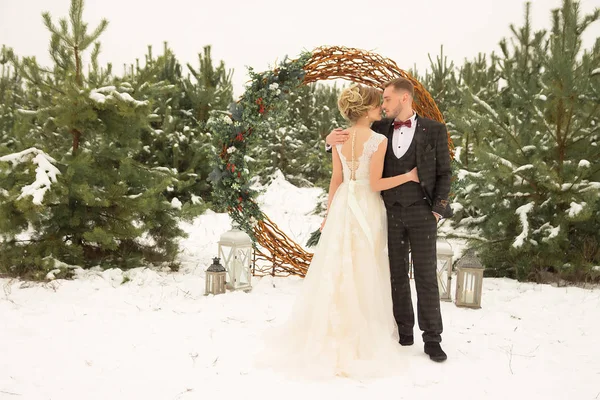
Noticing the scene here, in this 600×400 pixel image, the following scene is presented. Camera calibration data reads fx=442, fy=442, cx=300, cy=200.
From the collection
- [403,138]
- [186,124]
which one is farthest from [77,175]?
[186,124]

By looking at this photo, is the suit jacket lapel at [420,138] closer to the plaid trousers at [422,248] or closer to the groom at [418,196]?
the groom at [418,196]

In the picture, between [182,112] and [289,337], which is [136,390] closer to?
[289,337]

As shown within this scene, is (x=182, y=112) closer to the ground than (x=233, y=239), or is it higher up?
higher up

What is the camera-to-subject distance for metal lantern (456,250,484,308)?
4293mm

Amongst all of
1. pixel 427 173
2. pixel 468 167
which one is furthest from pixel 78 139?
pixel 468 167

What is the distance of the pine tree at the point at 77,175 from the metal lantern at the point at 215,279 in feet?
3.91

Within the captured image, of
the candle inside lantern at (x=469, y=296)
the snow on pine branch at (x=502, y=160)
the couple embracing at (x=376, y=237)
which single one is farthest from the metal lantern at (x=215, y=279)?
the snow on pine branch at (x=502, y=160)

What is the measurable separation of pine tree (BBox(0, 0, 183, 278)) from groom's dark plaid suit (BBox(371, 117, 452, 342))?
3038mm

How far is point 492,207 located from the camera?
18.4 feet

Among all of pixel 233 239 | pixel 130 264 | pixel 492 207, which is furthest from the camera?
pixel 492 207

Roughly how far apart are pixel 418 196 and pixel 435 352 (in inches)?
42.2

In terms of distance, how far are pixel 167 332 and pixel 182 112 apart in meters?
6.72

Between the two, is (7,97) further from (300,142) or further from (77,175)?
(300,142)

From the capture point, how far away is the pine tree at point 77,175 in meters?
4.62
